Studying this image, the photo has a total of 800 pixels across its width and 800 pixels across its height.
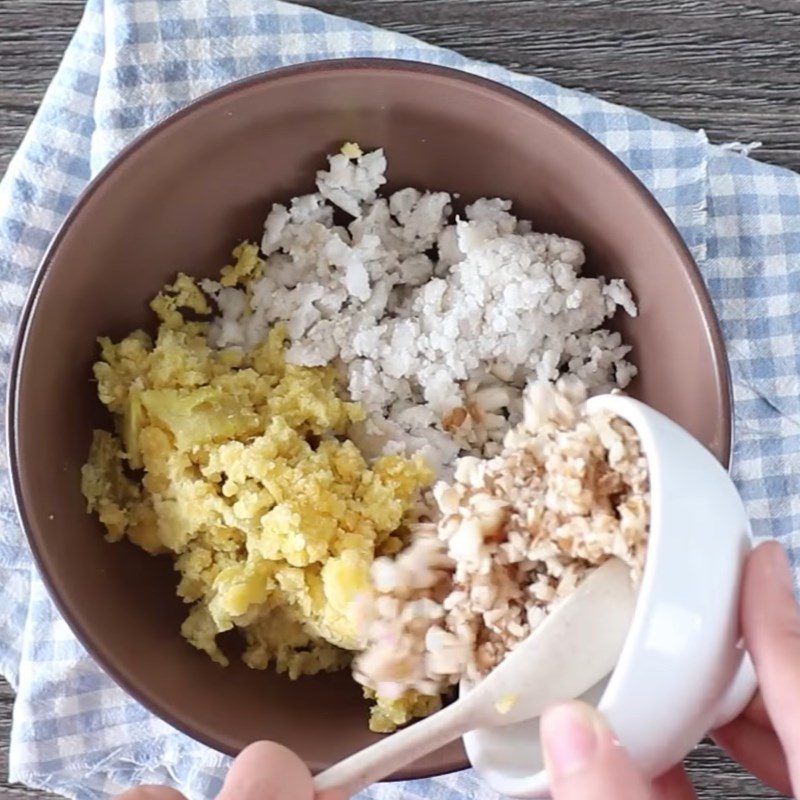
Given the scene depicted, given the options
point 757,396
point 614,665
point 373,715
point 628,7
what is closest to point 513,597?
point 614,665

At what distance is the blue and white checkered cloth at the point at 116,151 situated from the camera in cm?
116

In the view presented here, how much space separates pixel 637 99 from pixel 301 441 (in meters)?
0.57

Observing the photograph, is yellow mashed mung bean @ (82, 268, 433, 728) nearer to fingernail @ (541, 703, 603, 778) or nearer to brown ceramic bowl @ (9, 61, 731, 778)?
brown ceramic bowl @ (9, 61, 731, 778)

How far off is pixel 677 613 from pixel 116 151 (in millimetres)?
759

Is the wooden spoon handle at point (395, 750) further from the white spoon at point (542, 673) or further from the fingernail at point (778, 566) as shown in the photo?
the fingernail at point (778, 566)

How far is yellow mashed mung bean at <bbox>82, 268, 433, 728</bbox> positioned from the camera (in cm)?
98

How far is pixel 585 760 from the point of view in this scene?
A: 28.5 inches

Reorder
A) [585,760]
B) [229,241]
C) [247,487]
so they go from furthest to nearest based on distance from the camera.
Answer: [229,241] → [247,487] → [585,760]

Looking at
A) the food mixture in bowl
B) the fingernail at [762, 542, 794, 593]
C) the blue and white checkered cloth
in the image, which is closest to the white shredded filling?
the food mixture in bowl

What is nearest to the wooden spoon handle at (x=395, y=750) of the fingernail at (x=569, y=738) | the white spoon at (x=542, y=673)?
the white spoon at (x=542, y=673)

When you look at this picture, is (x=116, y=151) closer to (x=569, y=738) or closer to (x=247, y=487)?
(x=247, y=487)

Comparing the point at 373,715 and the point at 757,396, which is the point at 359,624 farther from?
the point at 757,396

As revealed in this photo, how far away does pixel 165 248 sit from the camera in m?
1.10

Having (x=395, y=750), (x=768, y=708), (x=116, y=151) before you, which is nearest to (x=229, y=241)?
(x=116, y=151)
